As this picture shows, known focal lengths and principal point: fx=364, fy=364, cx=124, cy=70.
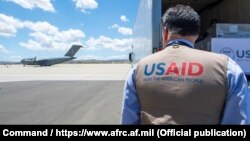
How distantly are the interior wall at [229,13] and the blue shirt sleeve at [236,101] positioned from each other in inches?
182

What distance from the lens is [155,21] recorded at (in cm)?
638

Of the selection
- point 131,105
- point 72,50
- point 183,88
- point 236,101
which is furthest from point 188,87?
point 72,50

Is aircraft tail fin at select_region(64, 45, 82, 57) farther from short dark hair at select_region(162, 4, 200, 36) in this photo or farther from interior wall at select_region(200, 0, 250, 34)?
short dark hair at select_region(162, 4, 200, 36)

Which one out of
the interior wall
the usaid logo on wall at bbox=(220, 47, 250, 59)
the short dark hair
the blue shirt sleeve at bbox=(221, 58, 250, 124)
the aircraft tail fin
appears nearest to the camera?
the blue shirt sleeve at bbox=(221, 58, 250, 124)

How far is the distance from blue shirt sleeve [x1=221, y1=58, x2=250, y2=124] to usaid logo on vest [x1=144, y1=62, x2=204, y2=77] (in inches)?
7.4

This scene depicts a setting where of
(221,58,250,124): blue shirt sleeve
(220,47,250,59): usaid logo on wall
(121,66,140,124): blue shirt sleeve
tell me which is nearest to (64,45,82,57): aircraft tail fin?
(220,47,250,59): usaid logo on wall

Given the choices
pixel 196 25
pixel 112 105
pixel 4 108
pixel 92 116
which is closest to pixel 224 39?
pixel 196 25

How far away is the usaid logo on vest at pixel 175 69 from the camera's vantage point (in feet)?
7.10

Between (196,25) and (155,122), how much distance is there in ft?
2.22

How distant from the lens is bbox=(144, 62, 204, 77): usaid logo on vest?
216 centimetres

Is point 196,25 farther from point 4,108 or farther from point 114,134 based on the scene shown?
point 4,108

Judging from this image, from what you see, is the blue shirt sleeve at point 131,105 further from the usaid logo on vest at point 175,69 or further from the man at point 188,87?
the usaid logo on vest at point 175,69

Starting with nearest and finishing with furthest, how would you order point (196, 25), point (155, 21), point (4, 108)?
point (196, 25) < point (155, 21) < point (4, 108)

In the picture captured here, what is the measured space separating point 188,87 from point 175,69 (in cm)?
14
